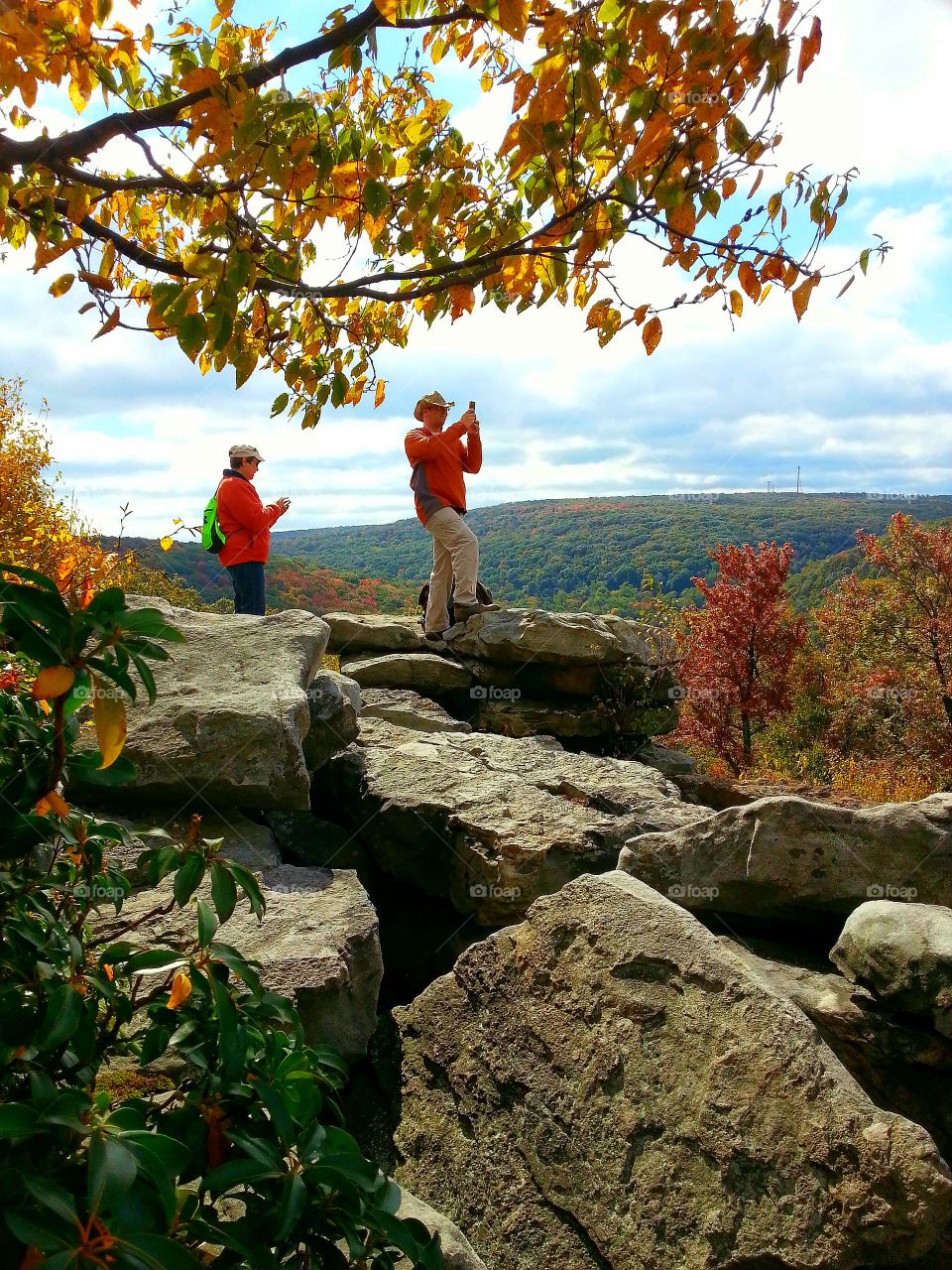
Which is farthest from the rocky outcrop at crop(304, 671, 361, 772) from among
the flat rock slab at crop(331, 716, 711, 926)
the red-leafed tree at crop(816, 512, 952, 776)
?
the red-leafed tree at crop(816, 512, 952, 776)

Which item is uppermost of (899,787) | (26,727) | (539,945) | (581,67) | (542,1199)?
(581,67)

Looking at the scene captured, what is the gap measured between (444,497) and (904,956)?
7542mm

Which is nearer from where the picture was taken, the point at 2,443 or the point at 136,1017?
the point at 136,1017

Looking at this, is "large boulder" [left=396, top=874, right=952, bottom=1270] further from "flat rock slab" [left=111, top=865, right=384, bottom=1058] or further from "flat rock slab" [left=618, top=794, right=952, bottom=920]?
"flat rock slab" [left=618, top=794, right=952, bottom=920]

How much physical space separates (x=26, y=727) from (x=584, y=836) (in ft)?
13.0

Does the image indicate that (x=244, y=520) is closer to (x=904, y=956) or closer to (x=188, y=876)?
(x=904, y=956)

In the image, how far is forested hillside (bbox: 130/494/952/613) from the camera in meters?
40.3

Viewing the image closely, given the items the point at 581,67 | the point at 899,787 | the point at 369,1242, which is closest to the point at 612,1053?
the point at 369,1242

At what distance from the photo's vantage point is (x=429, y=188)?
151 inches

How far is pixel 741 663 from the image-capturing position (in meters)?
21.0

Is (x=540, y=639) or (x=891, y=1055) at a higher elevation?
(x=540, y=639)

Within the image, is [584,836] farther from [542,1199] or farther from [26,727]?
[26,727]

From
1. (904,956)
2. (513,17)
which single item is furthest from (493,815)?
(513,17)
